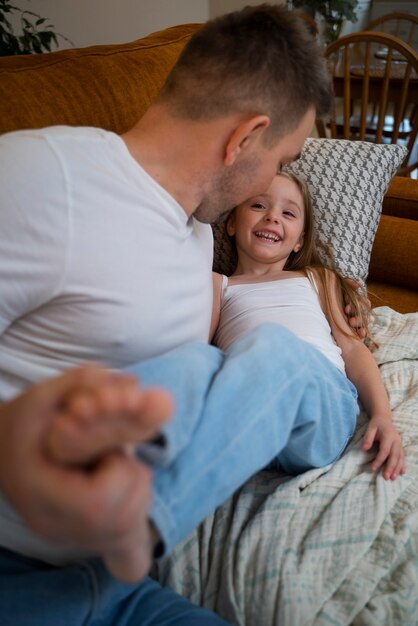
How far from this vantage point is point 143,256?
2.66ft

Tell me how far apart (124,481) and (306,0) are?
3.60 metres

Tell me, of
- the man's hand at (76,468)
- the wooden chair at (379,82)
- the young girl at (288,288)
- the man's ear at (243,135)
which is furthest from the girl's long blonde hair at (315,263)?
the wooden chair at (379,82)

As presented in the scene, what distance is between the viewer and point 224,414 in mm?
692

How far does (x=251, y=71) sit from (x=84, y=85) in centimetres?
44

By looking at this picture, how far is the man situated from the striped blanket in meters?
0.12

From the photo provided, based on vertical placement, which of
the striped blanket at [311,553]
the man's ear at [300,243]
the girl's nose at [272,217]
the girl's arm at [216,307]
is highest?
the girl's nose at [272,217]

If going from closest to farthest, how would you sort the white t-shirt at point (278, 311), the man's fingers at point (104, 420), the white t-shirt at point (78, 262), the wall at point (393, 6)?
the man's fingers at point (104, 420)
the white t-shirt at point (78, 262)
the white t-shirt at point (278, 311)
the wall at point (393, 6)

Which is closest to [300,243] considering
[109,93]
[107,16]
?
[109,93]

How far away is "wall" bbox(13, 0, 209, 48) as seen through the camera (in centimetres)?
285

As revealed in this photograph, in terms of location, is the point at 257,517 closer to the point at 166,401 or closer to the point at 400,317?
the point at 166,401

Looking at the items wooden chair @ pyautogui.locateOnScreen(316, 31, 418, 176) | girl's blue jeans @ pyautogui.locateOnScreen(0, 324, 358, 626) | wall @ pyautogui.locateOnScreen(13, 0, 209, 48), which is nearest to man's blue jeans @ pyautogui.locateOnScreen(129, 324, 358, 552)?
girl's blue jeans @ pyautogui.locateOnScreen(0, 324, 358, 626)

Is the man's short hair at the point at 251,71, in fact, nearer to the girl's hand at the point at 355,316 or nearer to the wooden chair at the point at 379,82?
the girl's hand at the point at 355,316

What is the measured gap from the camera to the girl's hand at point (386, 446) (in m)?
0.98

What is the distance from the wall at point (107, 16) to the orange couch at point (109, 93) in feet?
5.15
